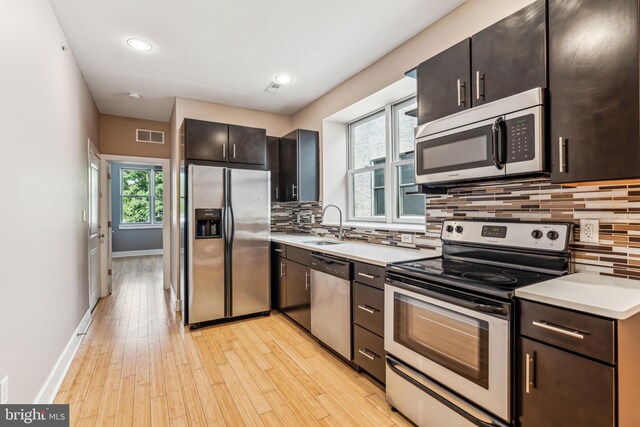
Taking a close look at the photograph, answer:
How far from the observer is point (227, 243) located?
133 inches

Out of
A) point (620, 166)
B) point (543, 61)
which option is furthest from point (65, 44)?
point (620, 166)

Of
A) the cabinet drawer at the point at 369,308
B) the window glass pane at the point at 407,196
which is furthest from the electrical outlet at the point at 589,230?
the window glass pane at the point at 407,196

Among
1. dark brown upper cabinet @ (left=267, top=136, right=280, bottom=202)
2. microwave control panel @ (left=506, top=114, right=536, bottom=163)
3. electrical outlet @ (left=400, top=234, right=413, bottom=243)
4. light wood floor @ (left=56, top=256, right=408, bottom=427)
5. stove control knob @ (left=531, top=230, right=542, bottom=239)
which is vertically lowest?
light wood floor @ (left=56, top=256, right=408, bottom=427)

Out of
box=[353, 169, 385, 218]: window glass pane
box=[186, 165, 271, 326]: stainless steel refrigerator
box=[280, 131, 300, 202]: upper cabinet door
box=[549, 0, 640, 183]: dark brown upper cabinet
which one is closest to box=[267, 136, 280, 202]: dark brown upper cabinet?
box=[280, 131, 300, 202]: upper cabinet door

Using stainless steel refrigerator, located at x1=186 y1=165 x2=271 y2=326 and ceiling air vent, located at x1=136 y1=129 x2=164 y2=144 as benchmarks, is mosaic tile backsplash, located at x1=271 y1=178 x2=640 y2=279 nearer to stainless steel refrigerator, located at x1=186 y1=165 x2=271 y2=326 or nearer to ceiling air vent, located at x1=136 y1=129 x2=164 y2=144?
stainless steel refrigerator, located at x1=186 y1=165 x2=271 y2=326

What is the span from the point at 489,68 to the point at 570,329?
1371 mm

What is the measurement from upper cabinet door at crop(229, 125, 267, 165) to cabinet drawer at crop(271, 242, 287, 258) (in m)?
1.00

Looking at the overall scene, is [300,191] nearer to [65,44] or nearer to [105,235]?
[65,44]

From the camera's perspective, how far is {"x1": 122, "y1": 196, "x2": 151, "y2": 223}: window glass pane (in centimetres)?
834

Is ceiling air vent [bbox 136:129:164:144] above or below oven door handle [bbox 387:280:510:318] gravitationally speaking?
above

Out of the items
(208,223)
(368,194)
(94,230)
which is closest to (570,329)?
(368,194)

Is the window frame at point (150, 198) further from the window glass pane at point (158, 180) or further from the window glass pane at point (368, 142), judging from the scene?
the window glass pane at point (368, 142)

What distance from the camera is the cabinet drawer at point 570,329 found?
3.48ft

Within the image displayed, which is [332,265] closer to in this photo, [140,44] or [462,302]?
[462,302]
